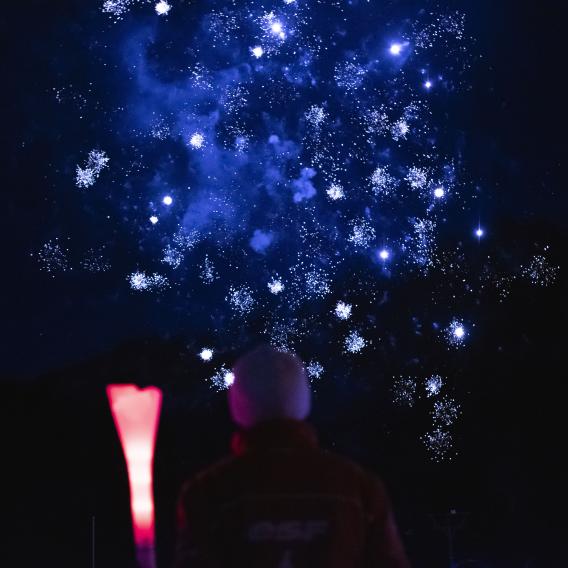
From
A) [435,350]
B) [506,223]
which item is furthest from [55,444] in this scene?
[506,223]

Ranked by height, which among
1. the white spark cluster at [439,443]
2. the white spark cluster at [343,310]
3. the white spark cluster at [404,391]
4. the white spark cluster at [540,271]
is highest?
the white spark cluster at [540,271]

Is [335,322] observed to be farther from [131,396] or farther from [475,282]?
[131,396]

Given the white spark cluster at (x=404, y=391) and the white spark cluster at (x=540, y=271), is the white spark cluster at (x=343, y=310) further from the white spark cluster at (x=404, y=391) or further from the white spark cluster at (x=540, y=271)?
the white spark cluster at (x=540, y=271)

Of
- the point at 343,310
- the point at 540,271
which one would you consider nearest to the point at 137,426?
the point at 343,310

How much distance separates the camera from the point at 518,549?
1702 cm

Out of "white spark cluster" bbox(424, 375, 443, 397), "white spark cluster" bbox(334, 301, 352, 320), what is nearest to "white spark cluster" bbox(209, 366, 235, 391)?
"white spark cluster" bbox(334, 301, 352, 320)

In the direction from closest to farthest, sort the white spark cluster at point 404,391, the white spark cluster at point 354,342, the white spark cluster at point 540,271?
the white spark cluster at point 404,391
the white spark cluster at point 540,271
the white spark cluster at point 354,342

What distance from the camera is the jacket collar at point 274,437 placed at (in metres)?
2.32

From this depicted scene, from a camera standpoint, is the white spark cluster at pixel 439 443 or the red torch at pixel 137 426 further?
the white spark cluster at pixel 439 443

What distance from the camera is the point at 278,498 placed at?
226 centimetres

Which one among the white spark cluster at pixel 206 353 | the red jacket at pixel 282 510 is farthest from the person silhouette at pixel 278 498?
the white spark cluster at pixel 206 353

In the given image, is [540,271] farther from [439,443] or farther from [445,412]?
[439,443]

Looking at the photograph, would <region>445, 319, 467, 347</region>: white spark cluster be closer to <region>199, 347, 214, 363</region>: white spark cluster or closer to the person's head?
<region>199, 347, 214, 363</region>: white spark cluster

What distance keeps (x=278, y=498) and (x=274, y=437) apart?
0.18m
